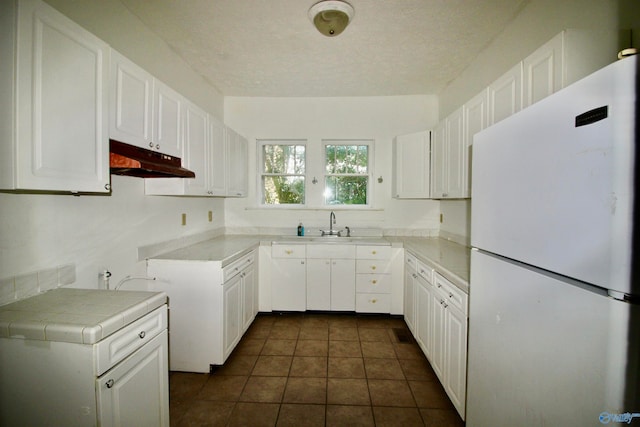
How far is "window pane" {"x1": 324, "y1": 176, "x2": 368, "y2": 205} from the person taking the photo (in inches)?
142

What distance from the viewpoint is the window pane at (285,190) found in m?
3.65

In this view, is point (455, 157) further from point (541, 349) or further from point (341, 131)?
point (541, 349)

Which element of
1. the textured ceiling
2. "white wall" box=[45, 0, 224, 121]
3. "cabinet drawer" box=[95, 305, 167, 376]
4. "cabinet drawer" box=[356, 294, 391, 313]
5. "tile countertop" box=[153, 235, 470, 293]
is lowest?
"cabinet drawer" box=[356, 294, 391, 313]

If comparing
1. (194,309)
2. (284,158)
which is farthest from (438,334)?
(284,158)

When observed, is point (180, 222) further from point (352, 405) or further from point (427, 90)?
point (427, 90)

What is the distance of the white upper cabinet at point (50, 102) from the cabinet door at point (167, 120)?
46 centimetres

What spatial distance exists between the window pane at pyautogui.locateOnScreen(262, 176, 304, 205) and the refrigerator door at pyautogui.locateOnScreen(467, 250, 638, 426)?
2675mm

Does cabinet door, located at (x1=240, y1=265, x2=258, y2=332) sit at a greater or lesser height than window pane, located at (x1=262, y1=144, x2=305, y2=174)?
lesser

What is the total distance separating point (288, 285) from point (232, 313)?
918 millimetres

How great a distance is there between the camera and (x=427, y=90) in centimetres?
330

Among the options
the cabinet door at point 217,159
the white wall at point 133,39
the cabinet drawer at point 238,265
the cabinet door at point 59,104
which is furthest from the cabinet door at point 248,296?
the white wall at point 133,39

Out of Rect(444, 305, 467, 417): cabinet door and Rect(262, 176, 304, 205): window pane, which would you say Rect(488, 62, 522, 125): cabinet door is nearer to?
Rect(444, 305, 467, 417): cabinet door

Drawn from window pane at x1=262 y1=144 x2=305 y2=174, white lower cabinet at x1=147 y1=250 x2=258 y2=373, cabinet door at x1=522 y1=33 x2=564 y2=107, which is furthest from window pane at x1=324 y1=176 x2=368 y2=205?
cabinet door at x1=522 y1=33 x2=564 y2=107

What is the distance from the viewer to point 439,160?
8.91 ft
